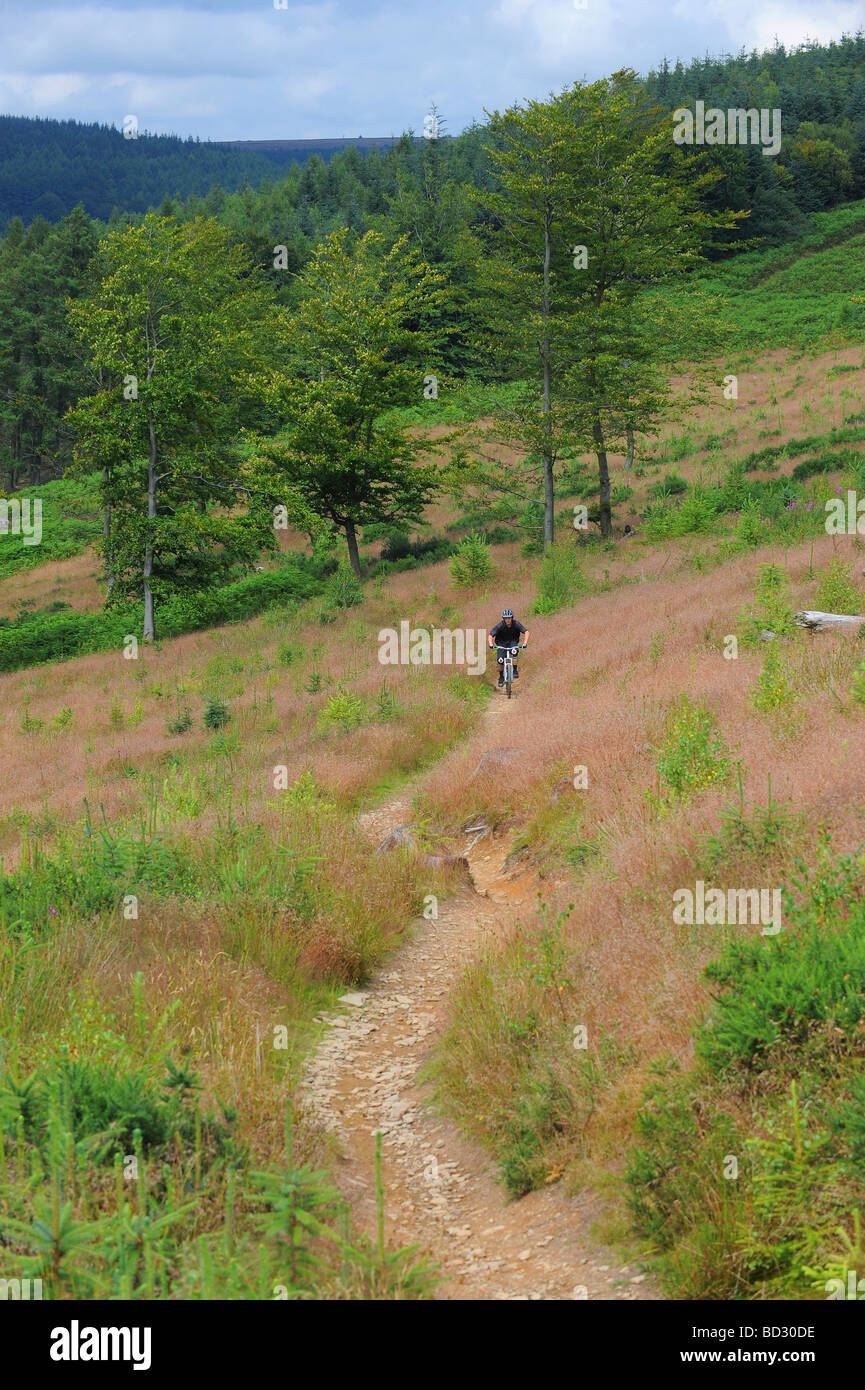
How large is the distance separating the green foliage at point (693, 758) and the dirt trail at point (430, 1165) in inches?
61.0

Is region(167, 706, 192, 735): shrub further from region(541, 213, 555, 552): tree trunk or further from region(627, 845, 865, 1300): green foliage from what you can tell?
region(627, 845, 865, 1300): green foliage

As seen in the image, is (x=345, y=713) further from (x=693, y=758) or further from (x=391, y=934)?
(x=693, y=758)

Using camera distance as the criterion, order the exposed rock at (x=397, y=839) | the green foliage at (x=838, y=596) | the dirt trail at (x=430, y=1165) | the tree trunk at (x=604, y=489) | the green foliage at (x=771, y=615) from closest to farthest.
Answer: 1. the dirt trail at (x=430, y=1165)
2. the exposed rock at (x=397, y=839)
3. the green foliage at (x=771, y=615)
4. the green foliage at (x=838, y=596)
5. the tree trunk at (x=604, y=489)

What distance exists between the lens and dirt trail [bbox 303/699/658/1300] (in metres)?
3.66

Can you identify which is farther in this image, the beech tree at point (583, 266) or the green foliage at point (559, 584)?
the beech tree at point (583, 266)

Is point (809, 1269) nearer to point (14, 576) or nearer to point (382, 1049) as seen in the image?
point (382, 1049)

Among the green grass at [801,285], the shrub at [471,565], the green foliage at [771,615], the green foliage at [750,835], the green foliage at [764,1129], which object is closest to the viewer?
the green foliage at [764,1129]

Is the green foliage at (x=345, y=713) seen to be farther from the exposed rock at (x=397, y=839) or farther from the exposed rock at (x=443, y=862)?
the exposed rock at (x=443, y=862)

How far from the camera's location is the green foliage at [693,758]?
7098mm

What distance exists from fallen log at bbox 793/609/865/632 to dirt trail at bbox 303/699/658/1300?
5.64m

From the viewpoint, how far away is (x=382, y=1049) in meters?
6.00

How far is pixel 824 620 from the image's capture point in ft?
36.7

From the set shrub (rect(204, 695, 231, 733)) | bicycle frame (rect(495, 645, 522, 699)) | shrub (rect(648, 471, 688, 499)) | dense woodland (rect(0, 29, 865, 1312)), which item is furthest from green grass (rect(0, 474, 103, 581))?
bicycle frame (rect(495, 645, 522, 699))

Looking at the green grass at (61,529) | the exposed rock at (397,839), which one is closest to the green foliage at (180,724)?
the exposed rock at (397,839)
